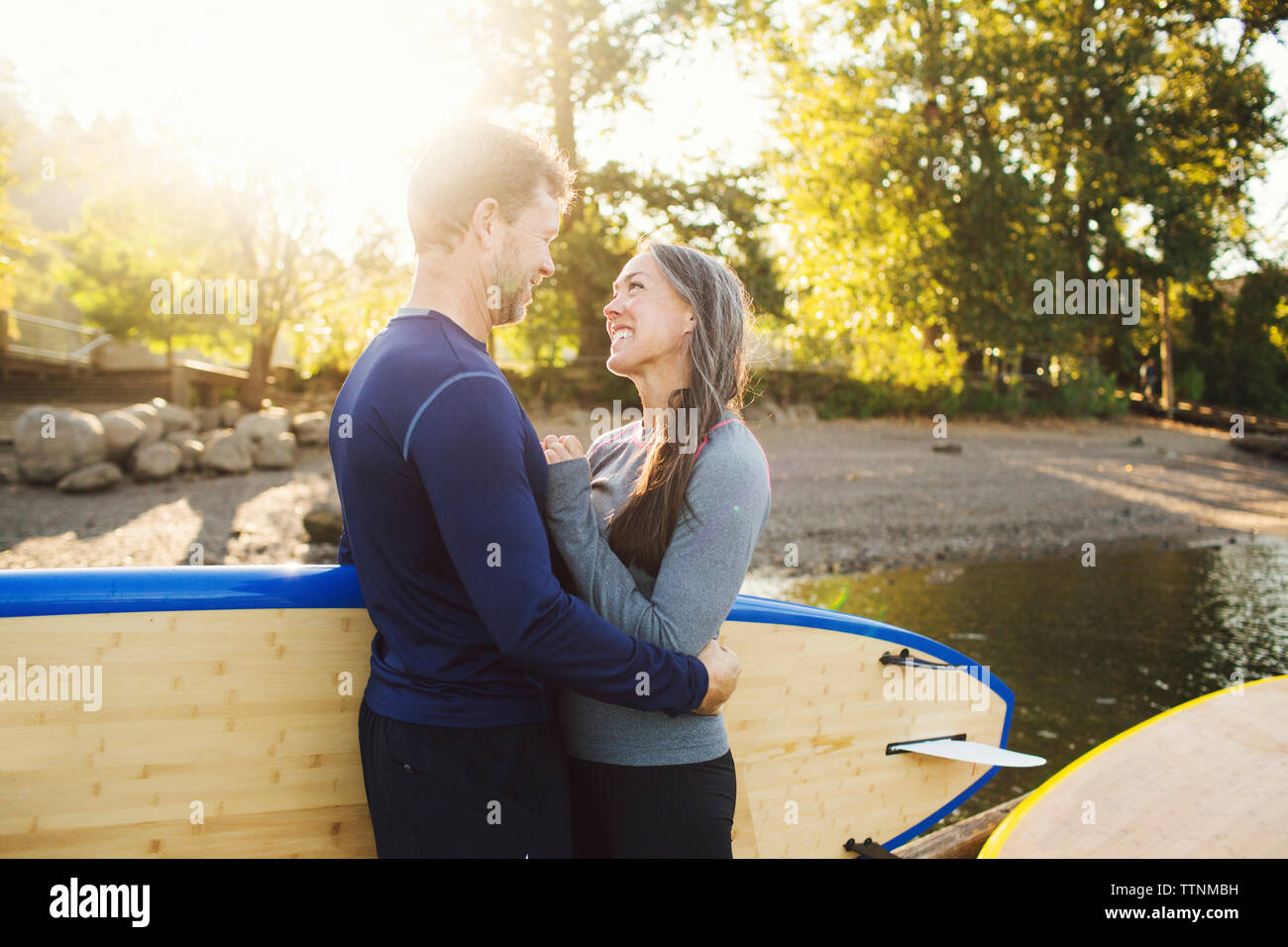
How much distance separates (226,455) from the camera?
1326cm

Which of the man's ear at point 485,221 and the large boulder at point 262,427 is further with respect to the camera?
the large boulder at point 262,427

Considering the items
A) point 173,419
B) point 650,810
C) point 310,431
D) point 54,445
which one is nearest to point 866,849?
point 650,810

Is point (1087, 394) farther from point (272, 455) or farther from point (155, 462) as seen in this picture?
point (155, 462)

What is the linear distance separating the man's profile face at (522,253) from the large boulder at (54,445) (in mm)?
12310

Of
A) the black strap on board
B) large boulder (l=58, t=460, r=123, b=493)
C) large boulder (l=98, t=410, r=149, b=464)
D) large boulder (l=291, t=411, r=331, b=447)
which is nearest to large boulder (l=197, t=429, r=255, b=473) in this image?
large boulder (l=98, t=410, r=149, b=464)

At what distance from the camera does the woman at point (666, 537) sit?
1796 millimetres

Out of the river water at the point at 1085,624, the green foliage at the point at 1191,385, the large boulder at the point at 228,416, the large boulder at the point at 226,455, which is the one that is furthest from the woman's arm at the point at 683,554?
the green foliage at the point at 1191,385

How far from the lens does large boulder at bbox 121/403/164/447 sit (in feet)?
43.1

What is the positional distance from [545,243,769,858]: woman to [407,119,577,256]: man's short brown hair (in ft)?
1.43

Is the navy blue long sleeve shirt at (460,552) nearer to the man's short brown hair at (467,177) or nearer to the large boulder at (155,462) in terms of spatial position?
the man's short brown hair at (467,177)

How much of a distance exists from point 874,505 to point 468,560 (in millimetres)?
12088

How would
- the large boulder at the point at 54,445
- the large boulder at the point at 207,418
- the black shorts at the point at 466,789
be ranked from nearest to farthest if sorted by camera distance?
the black shorts at the point at 466,789, the large boulder at the point at 54,445, the large boulder at the point at 207,418
